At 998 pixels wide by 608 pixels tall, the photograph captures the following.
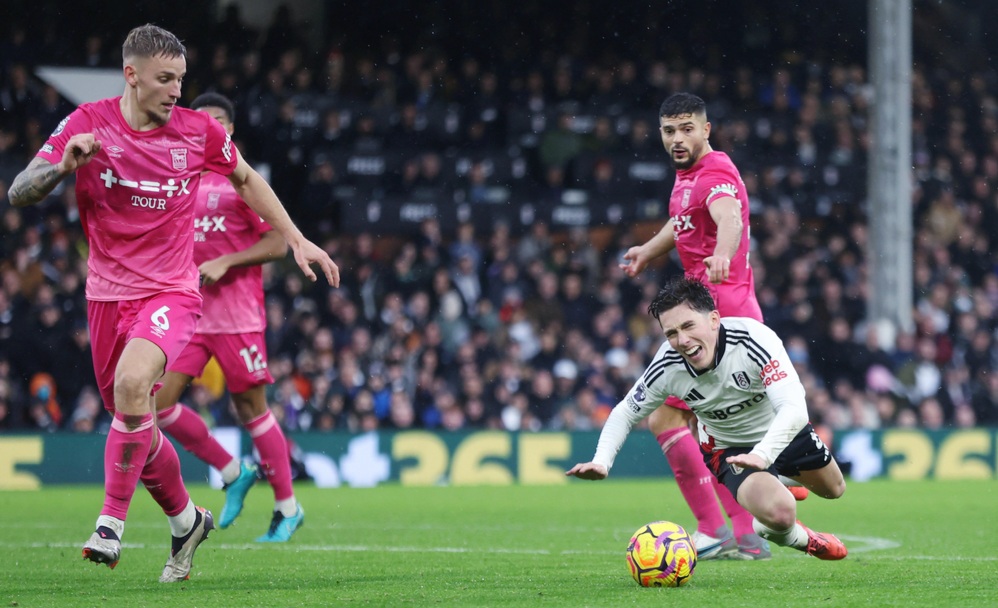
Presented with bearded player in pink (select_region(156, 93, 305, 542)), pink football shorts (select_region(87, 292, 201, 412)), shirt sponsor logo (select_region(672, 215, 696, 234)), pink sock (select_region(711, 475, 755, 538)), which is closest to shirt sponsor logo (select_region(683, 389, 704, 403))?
pink sock (select_region(711, 475, 755, 538))

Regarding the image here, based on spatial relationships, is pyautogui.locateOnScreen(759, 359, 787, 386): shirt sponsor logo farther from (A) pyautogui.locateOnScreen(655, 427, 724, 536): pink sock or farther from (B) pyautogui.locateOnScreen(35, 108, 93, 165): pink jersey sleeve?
(B) pyautogui.locateOnScreen(35, 108, 93, 165): pink jersey sleeve

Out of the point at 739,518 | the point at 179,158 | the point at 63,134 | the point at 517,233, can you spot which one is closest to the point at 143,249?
the point at 179,158

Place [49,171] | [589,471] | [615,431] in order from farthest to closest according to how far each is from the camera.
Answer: [615,431]
[589,471]
[49,171]

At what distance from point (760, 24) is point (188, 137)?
695 inches

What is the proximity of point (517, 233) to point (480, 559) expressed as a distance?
11.6 m

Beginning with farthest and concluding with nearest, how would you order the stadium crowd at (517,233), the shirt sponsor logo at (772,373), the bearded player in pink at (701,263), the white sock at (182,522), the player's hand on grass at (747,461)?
the stadium crowd at (517,233)
the bearded player in pink at (701,263)
the white sock at (182,522)
the shirt sponsor logo at (772,373)
the player's hand on grass at (747,461)

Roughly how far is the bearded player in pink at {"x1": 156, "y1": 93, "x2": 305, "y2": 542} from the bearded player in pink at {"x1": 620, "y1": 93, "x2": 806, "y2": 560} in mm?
2071

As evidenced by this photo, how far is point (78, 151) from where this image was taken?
4.99 metres

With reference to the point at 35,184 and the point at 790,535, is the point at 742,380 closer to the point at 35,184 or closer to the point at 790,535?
the point at 790,535

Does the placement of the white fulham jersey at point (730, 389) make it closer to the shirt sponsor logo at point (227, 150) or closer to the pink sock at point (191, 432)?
the shirt sponsor logo at point (227, 150)

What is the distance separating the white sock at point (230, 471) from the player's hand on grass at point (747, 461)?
3472 millimetres

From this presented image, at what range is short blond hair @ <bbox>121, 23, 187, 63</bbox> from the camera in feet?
17.7

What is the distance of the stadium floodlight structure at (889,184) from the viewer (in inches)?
689

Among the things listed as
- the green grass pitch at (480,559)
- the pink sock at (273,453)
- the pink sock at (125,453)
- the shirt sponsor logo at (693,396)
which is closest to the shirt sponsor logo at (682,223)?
the shirt sponsor logo at (693,396)
